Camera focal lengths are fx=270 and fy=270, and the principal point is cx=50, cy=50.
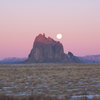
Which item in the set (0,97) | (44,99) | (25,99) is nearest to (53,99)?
(44,99)

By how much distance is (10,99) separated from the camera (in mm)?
12281

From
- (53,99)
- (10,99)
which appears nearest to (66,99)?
(53,99)

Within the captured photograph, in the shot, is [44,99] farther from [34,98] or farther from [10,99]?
[10,99]

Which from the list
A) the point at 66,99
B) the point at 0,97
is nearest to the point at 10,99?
the point at 0,97

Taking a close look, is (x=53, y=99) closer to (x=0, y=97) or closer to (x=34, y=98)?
(x=34, y=98)

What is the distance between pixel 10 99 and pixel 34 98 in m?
1.09

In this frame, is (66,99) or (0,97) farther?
(66,99)

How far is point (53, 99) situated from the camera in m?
12.2

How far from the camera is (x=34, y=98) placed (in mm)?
12414

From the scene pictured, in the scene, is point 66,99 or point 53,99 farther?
point 66,99

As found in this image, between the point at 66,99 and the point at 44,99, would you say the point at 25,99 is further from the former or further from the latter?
the point at 66,99

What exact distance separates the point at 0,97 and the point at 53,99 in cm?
248

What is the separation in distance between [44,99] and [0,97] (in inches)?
81.9

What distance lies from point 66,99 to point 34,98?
7.72 feet
